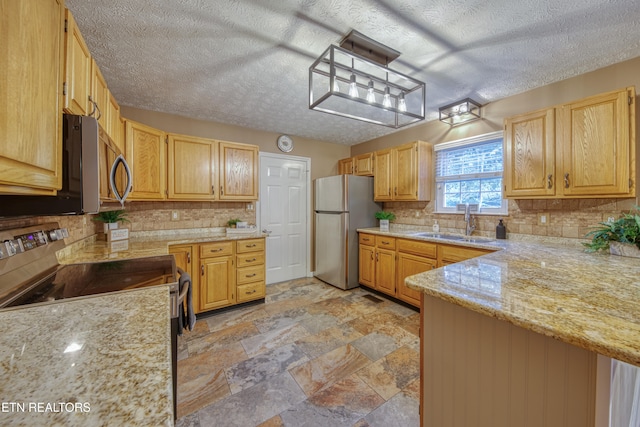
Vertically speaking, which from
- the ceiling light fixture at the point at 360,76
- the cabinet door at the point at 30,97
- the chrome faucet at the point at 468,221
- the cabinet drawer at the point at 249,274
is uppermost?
the ceiling light fixture at the point at 360,76

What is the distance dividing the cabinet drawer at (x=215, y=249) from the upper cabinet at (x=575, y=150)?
2.99 metres

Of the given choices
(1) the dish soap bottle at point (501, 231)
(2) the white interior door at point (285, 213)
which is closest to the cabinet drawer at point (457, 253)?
(1) the dish soap bottle at point (501, 231)

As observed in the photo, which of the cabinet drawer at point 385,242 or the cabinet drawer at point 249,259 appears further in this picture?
the cabinet drawer at point 385,242

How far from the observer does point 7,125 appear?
2.26ft

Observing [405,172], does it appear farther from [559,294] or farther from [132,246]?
[132,246]

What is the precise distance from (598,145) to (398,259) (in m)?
2.01

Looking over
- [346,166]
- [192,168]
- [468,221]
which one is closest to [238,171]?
[192,168]

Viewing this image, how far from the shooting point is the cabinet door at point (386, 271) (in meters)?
3.19

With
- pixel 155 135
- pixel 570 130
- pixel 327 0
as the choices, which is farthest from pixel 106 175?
pixel 570 130

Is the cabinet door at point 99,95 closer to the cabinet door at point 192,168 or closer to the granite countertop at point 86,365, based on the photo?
the cabinet door at point 192,168

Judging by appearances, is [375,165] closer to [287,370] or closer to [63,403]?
[287,370]

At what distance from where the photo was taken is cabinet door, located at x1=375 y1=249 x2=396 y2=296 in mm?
3193

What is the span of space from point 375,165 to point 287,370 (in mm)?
2928

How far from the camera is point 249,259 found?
306 cm
